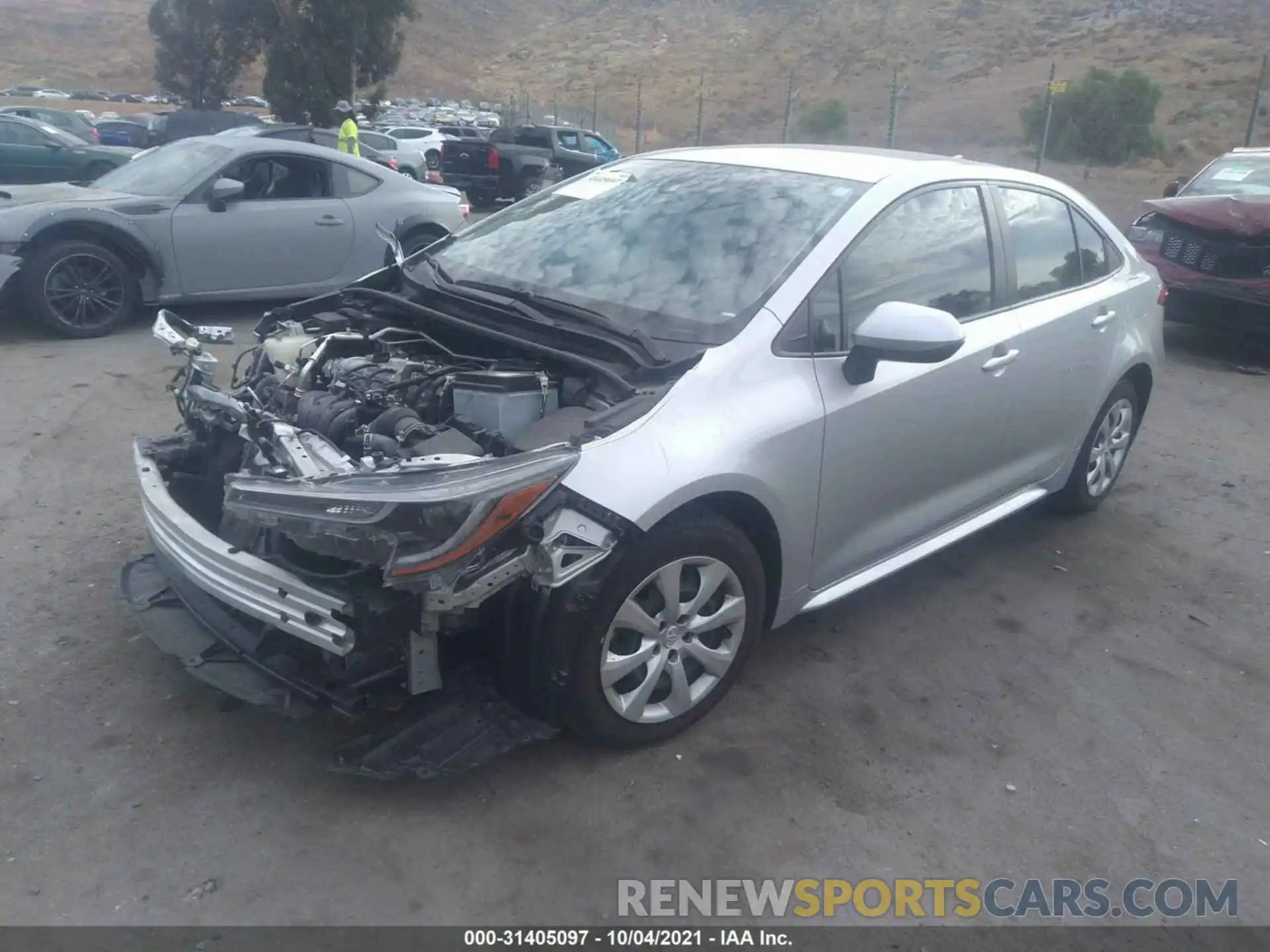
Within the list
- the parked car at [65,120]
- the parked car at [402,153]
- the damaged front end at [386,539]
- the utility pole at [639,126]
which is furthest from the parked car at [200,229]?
the parked car at [65,120]

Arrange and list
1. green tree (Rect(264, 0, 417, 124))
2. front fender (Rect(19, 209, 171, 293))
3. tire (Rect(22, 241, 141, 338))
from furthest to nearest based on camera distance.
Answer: green tree (Rect(264, 0, 417, 124)) → tire (Rect(22, 241, 141, 338)) → front fender (Rect(19, 209, 171, 293))

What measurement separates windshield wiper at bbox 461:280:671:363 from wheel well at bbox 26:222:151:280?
4.82 metres

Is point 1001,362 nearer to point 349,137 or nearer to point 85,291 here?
point 85,291

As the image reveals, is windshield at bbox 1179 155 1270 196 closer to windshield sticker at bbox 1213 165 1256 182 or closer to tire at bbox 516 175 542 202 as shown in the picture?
windshield sticker at bbox 1213 165 1256 182

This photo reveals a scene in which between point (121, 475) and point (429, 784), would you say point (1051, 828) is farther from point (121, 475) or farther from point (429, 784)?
point (121, 475)

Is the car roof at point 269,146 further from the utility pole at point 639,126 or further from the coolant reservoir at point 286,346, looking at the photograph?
the utility pole at point 639,126

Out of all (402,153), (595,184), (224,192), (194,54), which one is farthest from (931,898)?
(194,54)

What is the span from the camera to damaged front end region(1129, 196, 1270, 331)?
866 centimetres

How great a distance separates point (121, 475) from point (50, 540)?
79cm

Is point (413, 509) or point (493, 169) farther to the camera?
point (493, 169)

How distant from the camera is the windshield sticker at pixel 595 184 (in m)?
4.41

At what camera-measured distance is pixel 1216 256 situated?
29.2 ft

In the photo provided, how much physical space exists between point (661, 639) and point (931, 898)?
1.02 metres

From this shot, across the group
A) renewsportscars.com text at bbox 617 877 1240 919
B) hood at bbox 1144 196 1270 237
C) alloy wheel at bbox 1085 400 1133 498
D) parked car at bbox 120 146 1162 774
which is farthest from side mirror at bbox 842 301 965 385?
hood at bbox 1144 196 1270 237
